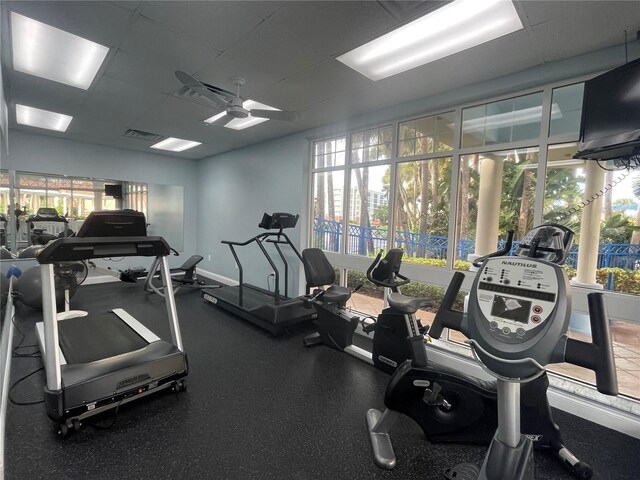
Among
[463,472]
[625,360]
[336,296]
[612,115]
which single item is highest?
[612,115]

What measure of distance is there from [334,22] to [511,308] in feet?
7.12

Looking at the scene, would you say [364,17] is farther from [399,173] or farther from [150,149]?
[150,149]

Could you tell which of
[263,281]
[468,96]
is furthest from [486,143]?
[263,281]

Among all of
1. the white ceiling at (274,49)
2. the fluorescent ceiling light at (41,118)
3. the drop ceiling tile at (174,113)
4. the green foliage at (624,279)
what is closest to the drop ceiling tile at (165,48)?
the white ceiling at (274,49)

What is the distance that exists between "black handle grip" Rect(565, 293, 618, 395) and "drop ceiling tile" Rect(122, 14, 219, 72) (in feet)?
9.82

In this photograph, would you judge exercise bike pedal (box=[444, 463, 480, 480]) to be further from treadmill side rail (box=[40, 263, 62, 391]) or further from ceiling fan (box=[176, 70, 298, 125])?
ceiling fan (box=[176, 70, 298, 125])

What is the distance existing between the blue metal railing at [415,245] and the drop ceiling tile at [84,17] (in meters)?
3.23

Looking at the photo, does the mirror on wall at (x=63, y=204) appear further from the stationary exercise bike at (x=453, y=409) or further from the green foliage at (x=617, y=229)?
the green foliage at (x=617, y=229)

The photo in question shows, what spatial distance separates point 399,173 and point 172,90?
111 inches

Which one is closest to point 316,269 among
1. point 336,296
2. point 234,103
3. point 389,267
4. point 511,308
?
point 336,296

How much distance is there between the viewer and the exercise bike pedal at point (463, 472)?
164cm

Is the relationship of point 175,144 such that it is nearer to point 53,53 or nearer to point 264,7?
point 53,53

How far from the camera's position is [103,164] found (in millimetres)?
5988

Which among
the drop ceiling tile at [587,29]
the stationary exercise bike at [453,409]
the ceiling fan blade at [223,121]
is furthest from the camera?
the ceiling fan blade at [223,121]
